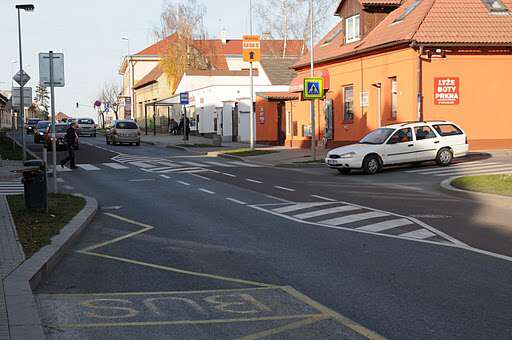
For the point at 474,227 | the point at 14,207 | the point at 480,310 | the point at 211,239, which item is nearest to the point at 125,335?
the point at 480,310

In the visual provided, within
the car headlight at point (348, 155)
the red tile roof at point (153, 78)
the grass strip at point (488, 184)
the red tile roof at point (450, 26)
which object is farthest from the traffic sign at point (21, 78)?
the red tile roof at point (153, 78)

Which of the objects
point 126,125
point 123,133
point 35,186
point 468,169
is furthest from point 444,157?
point 126,125

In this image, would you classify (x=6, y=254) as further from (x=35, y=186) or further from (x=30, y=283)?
(x=35, y=186)

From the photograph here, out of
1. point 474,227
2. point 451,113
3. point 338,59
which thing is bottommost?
point 474,227

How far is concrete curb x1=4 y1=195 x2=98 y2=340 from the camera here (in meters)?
5.74

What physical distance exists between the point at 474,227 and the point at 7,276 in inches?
296

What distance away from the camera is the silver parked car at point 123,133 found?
48.2m

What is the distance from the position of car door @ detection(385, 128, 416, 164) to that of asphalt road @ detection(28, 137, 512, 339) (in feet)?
25.4

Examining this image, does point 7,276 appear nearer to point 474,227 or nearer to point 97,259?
point 97,259

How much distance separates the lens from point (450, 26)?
2973 centimetres

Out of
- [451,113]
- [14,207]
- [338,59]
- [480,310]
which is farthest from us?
[338,59]

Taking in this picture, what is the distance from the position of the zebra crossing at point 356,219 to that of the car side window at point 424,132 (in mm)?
9856

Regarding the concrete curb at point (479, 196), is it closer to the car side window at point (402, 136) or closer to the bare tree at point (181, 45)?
the car side window at point (402, 136)

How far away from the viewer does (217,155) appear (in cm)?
3619
